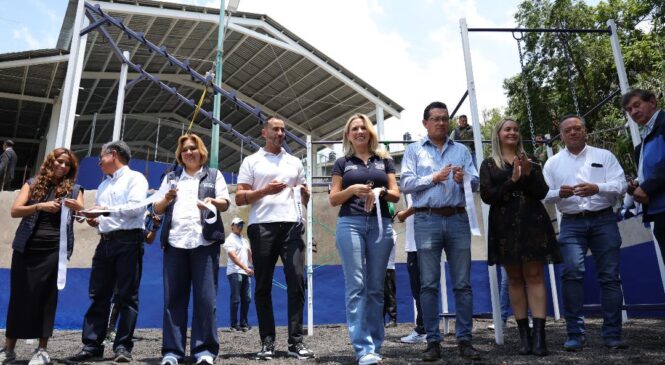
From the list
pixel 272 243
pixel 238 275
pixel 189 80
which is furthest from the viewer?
pixel 189 80

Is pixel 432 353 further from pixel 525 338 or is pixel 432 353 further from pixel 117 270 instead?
pixel 117 270

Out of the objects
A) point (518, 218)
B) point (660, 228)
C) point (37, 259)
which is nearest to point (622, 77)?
point (660, 228)

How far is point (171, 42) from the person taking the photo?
19.5 m

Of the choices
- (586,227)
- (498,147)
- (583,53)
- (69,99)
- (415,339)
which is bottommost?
(415,339)

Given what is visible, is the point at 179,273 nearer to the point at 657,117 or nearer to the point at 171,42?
the point at 657,117

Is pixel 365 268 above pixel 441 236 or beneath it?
beneath

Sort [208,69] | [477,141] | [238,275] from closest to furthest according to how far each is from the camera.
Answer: [477,141] → [238,275] → [208,69]

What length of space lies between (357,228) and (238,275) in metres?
4.90

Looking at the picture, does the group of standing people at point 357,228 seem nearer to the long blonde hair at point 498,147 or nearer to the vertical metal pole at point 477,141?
the long blonde hair at point 498,147

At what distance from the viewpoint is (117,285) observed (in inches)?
157

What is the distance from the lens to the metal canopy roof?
18.1 m

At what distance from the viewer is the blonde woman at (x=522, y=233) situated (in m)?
3.56

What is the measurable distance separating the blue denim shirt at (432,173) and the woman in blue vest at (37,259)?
2.53 meters

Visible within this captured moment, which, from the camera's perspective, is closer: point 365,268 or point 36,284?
point 365,268
